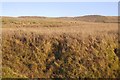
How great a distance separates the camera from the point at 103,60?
22.9m

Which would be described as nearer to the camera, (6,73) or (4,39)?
(6,73)

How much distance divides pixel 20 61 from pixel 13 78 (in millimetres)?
1698

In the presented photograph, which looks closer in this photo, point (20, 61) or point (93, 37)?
point (20, 61)

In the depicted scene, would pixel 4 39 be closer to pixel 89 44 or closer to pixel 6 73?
pixel 6 73

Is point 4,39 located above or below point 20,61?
above

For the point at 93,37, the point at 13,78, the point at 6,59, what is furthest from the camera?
the point at 93,37

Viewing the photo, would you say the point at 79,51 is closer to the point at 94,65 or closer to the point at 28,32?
the point at 94,65

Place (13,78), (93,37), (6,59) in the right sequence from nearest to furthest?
(13,78)
(6,59)
(93,37)

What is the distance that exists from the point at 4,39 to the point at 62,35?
14.6ft

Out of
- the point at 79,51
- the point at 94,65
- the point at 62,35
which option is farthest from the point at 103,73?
the point at 62,35

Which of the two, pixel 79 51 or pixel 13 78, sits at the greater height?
pixel 79 51

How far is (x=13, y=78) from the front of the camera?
21219 mm

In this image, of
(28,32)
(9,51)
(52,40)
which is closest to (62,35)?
(52,40)

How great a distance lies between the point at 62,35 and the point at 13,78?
5581mm
